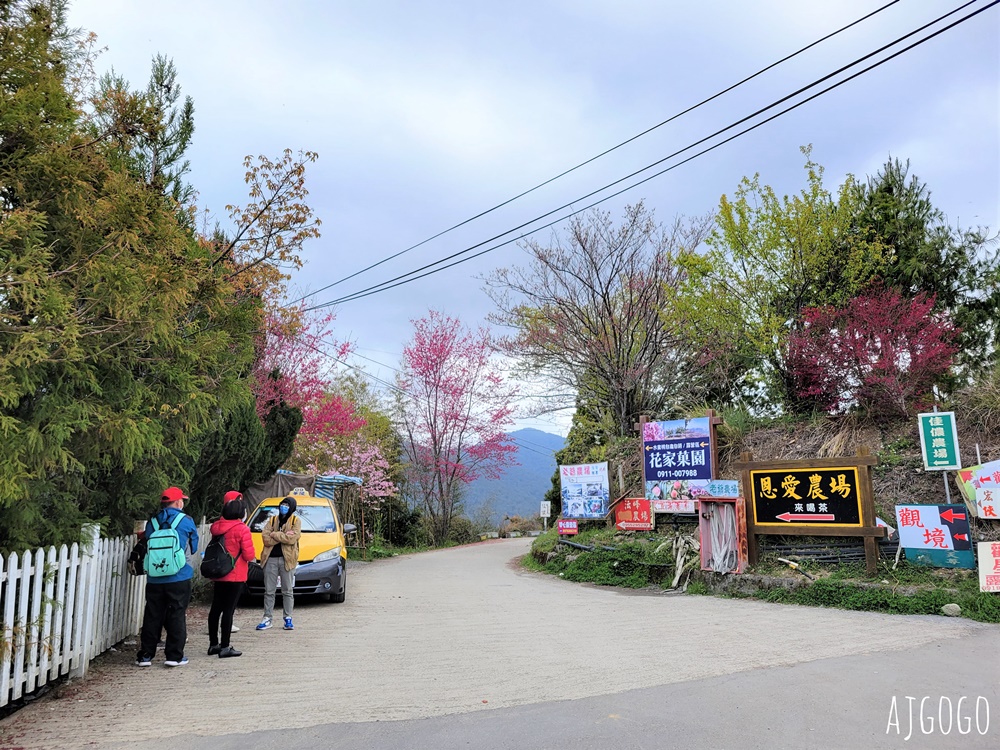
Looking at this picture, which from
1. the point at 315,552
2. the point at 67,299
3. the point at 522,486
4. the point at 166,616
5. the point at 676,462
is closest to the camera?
the point at 67,299

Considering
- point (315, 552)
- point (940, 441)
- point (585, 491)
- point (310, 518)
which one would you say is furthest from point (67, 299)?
point (585, 491)

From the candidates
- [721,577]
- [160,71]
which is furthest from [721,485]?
[160,71]

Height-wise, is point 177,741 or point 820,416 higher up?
point 820,416

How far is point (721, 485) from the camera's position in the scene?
11930 millimetres

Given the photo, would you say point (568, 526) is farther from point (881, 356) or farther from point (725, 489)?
point (881, 356)

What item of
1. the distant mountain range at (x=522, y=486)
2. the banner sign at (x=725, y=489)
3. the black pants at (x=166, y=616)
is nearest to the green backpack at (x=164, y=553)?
the black pants at (x=166, y=616)

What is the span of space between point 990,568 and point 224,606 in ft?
30.8

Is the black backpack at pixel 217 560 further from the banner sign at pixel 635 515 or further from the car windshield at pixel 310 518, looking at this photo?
the banner sign at pixel 635 515

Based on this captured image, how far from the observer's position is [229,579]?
683 centimetres

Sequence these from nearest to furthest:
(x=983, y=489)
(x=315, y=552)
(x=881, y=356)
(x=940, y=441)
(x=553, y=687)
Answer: (x=553, y=687), (x=983, y=489), (x=940, y=441), (x=315, y=552), (x=881, y=356)

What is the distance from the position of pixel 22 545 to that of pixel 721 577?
992 cm

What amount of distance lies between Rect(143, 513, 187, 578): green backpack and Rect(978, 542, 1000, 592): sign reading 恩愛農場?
960 centimetres

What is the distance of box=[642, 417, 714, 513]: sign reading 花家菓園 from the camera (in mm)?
13711

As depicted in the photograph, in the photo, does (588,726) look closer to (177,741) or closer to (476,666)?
(476,666)
